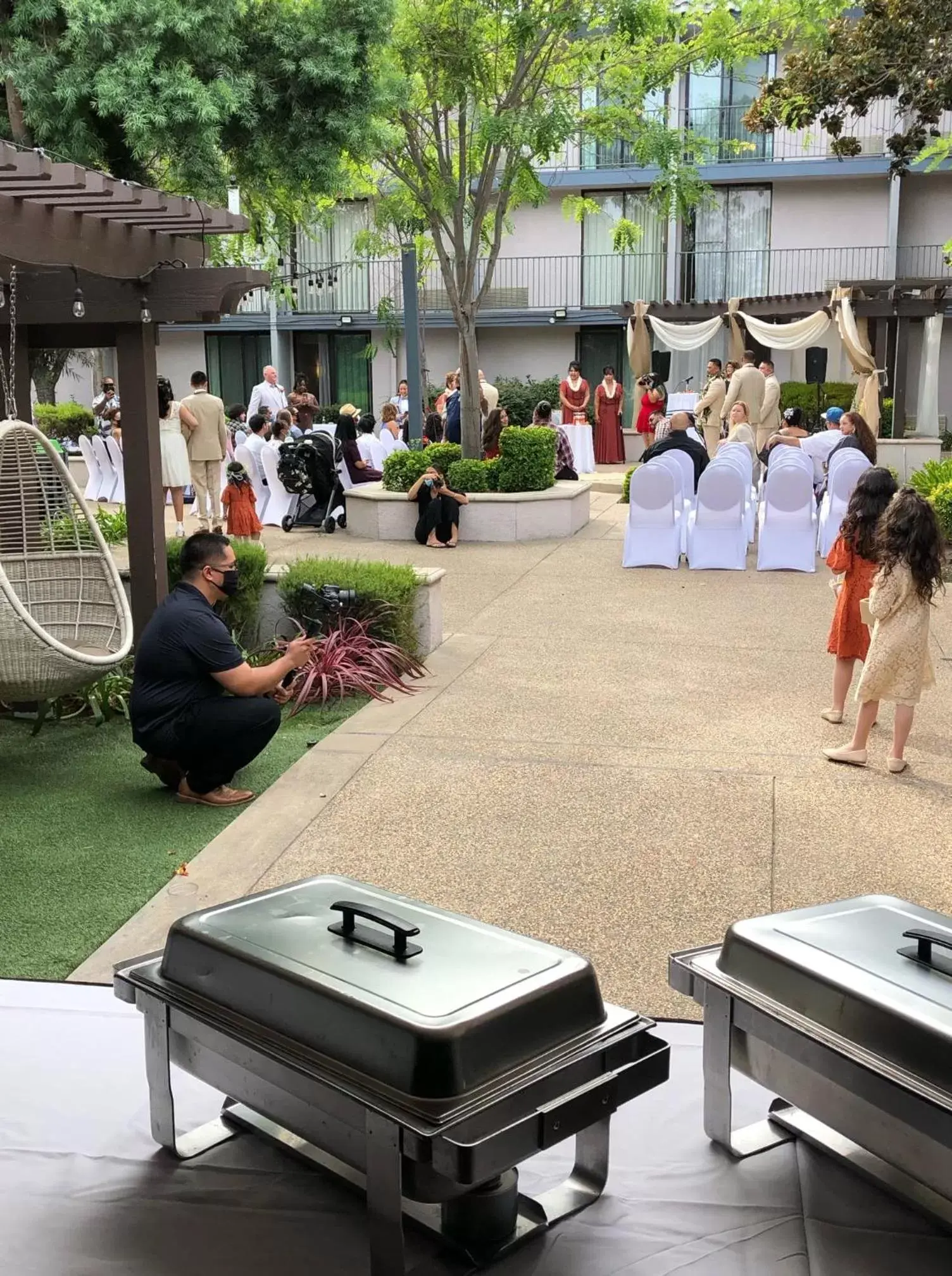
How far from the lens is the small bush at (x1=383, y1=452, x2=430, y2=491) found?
49.0 ft

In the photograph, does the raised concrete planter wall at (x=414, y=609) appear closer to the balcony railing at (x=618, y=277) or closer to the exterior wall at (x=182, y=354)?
the balcony railing at (x=618, y=277)

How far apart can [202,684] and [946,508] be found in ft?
28.2

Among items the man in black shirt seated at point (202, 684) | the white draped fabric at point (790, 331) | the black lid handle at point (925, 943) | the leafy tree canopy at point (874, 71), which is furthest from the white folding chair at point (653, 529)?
the white draped fabric at point (790, 331)

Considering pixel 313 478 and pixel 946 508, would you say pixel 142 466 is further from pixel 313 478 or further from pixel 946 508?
pixel 946 508

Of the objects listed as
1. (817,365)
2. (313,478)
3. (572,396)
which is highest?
(817,365)

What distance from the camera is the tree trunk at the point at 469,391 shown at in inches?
619

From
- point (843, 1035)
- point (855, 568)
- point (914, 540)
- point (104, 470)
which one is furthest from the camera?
point (104, 470)

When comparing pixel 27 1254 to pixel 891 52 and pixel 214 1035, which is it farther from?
pixel 891 52

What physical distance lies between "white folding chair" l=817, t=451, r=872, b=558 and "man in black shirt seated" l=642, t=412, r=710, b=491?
1.37 m

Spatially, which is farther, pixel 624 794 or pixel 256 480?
pixel 256 480

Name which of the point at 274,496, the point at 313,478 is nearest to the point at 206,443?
the point at 313,478

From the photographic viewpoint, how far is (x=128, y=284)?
740cm

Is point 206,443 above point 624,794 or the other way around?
above

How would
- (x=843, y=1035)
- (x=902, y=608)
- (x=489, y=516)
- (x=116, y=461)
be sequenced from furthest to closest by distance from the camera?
1. (x=116, y=461)
2. (x=489, y=516)
3. (x=902, y=608)
4. (x=843, y=1035)
